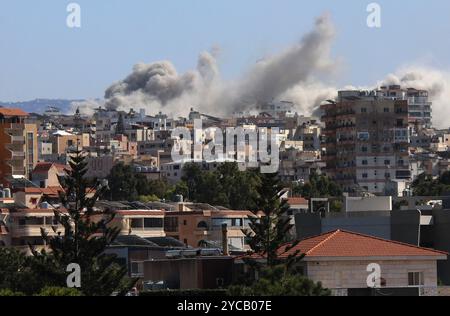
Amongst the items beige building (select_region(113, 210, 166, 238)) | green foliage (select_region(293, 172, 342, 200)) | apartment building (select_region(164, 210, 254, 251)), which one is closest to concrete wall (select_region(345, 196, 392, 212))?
beige building (select_region(113, 210, 166, 238))

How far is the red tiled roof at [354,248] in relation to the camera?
60750mm

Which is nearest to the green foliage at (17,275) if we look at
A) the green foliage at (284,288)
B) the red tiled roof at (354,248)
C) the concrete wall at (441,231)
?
the red tiled roof at (354,248)

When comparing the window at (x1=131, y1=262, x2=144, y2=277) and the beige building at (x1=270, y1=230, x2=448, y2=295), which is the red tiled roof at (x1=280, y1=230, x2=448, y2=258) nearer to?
the beige building at (x1=270, y1=230, x2=448, y2=295)

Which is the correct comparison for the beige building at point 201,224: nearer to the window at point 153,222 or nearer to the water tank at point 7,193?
A: the window at point 153,222

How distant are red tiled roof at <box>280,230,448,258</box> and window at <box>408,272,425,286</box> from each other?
60cm

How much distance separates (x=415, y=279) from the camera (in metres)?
61.4

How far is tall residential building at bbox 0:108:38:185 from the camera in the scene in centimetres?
16288

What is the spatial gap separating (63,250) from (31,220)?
4991 cm

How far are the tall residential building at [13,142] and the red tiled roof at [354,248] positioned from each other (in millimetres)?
100135

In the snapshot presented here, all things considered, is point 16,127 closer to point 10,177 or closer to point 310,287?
point 10,177

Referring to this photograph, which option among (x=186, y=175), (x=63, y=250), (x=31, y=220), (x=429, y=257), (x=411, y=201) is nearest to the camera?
(x=429, y=257)

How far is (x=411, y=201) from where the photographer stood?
10262 centimetres
